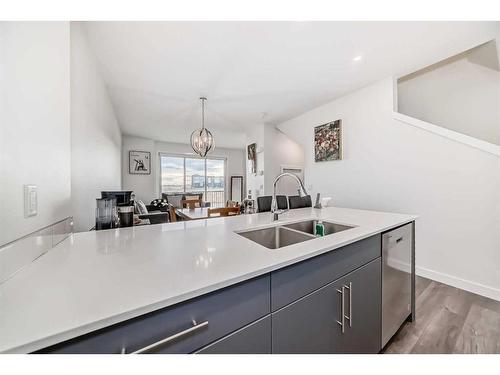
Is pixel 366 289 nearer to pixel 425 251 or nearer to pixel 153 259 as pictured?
pixel 153 259

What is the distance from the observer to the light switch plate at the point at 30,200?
691 millimetres

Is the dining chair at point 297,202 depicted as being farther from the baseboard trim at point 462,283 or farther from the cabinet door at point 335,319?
the baseboard trim at point 462,283

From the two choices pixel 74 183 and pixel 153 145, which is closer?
pixel 74 183

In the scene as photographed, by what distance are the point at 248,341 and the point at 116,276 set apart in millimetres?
471

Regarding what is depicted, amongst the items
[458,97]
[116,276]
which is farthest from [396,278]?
[458,97]

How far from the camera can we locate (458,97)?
2.53 m

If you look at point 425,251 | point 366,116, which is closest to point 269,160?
point 366,116

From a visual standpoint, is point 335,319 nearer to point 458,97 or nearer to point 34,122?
point 34,122

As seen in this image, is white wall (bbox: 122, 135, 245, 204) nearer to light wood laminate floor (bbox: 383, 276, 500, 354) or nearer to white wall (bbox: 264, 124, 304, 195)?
white wall (bbox: 264, 124, 304, 195)

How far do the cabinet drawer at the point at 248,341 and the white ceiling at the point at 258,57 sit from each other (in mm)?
2156

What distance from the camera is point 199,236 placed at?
3.30 ft

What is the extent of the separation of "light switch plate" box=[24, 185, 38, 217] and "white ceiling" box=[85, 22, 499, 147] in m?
1.66

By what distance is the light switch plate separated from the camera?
2.27 feet
